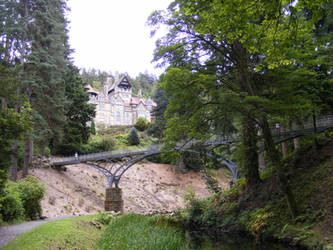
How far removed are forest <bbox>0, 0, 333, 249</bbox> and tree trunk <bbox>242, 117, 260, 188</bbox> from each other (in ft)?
0.15

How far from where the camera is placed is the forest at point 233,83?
18.7 ft

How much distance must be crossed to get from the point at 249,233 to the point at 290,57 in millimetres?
6405

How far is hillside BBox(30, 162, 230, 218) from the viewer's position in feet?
65.5

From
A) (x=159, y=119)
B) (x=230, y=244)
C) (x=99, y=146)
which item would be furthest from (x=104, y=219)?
(x=159, y=119)

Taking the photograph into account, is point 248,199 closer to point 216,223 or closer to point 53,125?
point 216,223

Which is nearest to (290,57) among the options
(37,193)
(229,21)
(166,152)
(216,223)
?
(229,21)

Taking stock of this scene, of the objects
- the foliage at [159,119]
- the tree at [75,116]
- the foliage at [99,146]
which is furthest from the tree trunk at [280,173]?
the foliage at [99,146]

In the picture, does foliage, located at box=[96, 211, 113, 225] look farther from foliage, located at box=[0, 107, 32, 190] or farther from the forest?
foliage, located at box=[0, 107, 32, 190]

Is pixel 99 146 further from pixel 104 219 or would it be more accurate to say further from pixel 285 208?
pixel 285 208

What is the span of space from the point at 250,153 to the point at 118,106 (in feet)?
168

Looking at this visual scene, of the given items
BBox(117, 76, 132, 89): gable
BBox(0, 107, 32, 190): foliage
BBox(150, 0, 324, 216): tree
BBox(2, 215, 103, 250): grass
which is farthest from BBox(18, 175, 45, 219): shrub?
BBox(117, 76, 132, 89): gable

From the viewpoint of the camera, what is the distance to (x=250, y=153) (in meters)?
9.88

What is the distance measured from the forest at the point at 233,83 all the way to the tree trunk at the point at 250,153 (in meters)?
0.04

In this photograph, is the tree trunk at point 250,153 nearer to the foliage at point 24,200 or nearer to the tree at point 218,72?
the tree at point 218,72
